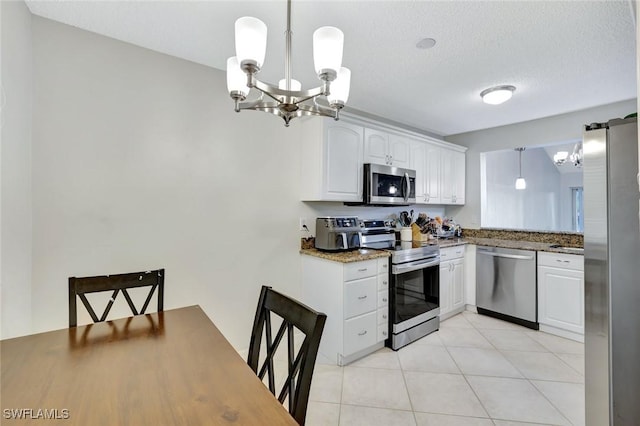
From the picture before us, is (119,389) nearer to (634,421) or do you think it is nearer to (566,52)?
(634,421)

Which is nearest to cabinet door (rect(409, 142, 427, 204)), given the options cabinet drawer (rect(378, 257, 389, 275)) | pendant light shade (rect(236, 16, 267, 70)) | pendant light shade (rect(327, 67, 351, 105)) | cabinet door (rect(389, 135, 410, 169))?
cabinet door (rect(389, 135, 410, 169))

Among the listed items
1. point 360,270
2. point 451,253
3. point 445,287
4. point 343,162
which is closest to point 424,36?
point 343,162

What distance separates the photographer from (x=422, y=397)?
2.06 metres

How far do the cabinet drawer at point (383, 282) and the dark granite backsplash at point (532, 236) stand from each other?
2.26 meters

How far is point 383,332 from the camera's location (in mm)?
2730

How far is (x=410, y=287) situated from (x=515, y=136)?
2.60 metres

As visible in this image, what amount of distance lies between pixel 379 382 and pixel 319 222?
143 centimetres

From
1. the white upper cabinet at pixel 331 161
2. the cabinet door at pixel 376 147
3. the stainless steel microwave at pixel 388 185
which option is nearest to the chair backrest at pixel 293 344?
the white upper cabinet at pixel 331 161

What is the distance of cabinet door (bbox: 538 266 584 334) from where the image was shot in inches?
114

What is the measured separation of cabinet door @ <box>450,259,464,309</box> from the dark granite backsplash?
2.55ft

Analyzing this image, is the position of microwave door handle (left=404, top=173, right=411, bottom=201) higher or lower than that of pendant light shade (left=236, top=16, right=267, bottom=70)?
lower

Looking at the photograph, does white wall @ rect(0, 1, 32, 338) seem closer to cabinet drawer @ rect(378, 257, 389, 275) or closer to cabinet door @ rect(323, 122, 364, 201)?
cabinet door @ rect(323, 122, 364, 201)

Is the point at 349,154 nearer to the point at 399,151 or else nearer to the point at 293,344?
the point at 399,151

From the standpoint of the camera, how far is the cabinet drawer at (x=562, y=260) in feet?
9.58
